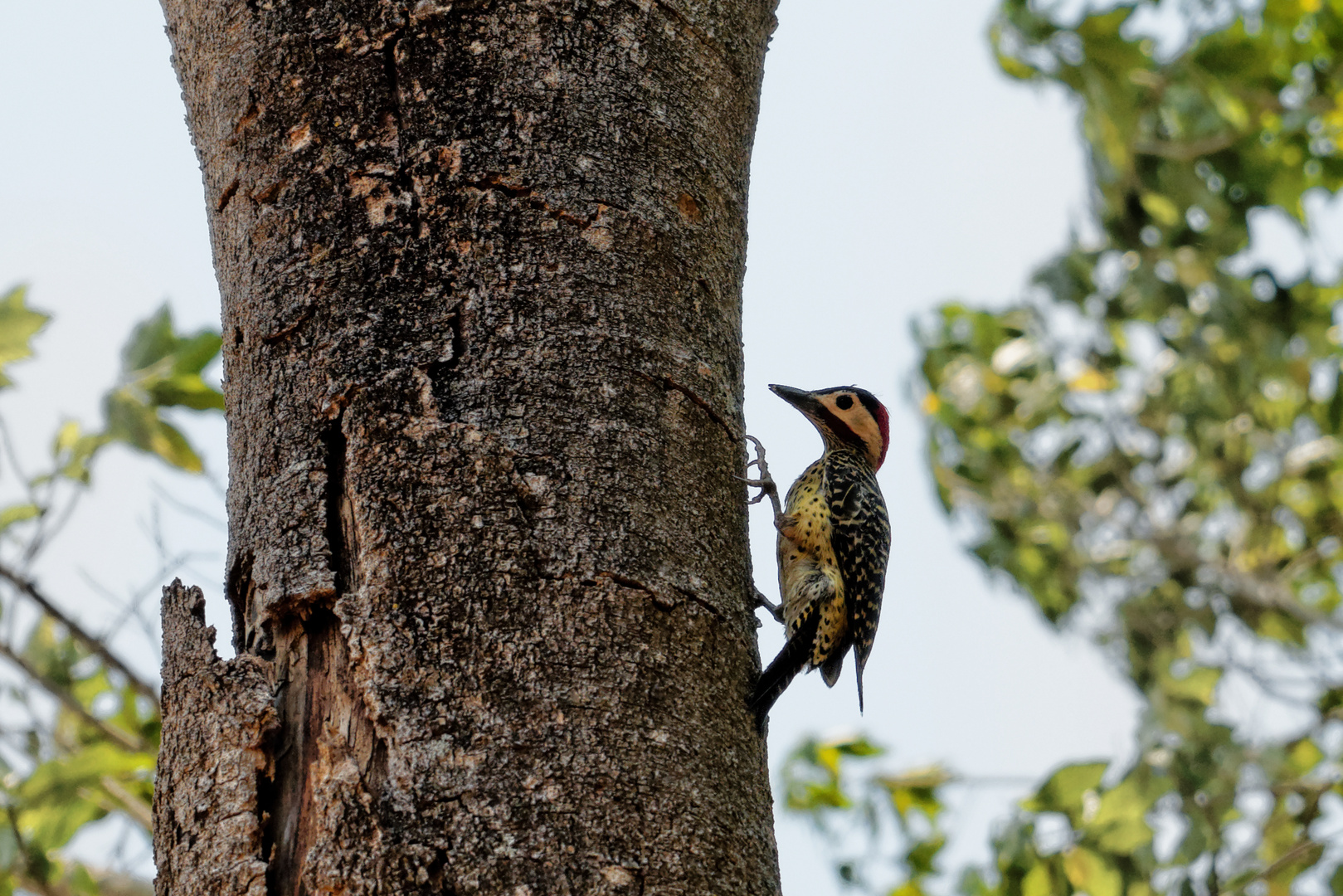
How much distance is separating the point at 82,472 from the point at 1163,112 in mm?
4472

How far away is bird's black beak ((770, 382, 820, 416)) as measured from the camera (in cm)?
441

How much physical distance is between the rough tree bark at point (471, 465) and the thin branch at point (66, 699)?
240cm

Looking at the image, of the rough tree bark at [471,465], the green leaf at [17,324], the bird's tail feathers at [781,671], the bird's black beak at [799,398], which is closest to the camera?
the rough tree bark at [471,465]

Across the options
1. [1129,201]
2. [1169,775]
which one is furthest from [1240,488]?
[1169,775]

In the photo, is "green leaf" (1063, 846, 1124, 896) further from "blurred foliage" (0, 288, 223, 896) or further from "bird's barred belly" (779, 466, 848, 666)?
"blurred foliage" (0, 288, 223, 896)

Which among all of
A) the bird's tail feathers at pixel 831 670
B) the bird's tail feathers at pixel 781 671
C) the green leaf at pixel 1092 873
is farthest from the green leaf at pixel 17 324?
the green leaf at pixel 1092 873

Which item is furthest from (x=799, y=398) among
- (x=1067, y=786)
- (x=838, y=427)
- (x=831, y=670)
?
(x=1067, y=786)

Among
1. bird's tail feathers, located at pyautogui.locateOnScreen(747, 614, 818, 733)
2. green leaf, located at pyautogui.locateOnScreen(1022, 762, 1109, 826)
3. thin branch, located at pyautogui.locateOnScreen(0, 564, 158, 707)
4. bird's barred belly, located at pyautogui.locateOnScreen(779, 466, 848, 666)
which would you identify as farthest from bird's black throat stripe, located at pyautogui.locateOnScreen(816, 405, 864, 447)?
thin branch, located at pyautogui.locateOnScreen(0, 564, 158, 707)

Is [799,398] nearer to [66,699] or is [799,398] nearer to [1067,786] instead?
[1067,786]

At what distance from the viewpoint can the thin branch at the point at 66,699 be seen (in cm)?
369

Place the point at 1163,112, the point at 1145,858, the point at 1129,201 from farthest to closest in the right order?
the point at 1129,201 < the point at 1163,112 < the point at 1145,858

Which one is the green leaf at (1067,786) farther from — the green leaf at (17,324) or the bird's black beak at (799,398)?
the green leaf at (17,324)

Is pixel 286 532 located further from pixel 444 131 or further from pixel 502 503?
pixel 444 131

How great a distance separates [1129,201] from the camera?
19.2 ft
